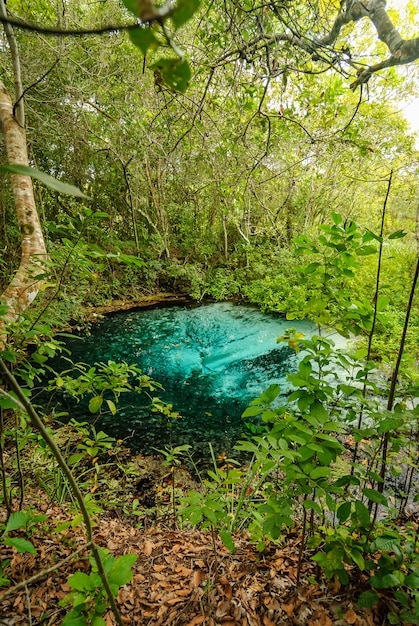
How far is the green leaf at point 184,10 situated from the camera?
0.39 meters

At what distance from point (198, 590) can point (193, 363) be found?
4.33m

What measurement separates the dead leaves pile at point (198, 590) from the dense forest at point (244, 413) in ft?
0.03

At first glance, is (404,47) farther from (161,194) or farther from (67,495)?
(161,194)

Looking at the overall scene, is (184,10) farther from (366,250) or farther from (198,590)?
(198,590)

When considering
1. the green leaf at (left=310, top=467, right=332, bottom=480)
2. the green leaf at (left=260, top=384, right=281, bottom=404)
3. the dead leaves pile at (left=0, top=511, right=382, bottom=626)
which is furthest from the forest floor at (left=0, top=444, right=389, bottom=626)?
the green leaf at (left=260, top=384, right=281, bottom=404)

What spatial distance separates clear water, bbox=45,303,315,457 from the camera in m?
3.81

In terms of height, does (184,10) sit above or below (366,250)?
above

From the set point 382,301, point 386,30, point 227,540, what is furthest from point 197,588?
point 386,30

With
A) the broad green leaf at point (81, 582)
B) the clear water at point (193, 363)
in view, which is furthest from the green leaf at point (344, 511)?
the clear water at point (193, 363)

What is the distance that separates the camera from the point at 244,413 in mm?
1481

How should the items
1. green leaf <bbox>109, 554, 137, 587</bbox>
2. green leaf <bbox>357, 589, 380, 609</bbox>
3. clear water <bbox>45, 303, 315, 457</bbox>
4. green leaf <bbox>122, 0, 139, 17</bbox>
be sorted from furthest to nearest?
1. clear water <bbox>45, 303, 315, 457</bbox>
2. green leaf <bbox>357, 589, 380, 609</bbox>
3. green leaf <bbox>109, 554, 137, 587</bbox>
4. green leaf <bbox>122, 0, 139, 17</bbox>

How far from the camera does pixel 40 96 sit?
5863mm

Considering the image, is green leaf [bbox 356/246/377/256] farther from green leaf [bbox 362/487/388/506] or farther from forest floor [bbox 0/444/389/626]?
forest floor [bbox 0/444/389/626]

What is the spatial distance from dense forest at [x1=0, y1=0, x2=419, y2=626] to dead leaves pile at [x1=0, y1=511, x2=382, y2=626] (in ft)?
0.03
